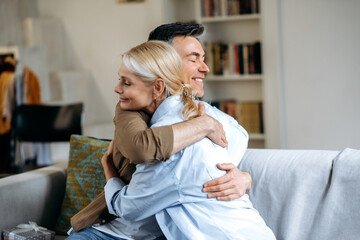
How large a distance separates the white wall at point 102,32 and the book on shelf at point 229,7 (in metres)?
0.73

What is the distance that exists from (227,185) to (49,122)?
2614mm

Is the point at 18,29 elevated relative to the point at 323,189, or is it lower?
elevated

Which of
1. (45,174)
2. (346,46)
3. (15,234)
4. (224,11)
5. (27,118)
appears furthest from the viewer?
(224,11)

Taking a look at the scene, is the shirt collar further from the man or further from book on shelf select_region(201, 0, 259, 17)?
book on shelf select_region(201, 0, 259, 17)

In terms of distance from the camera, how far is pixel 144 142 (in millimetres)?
1285

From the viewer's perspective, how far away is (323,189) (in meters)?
1.67

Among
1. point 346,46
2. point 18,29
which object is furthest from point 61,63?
point 346,46

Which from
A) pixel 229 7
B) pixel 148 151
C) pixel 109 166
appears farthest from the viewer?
pixel 229 7

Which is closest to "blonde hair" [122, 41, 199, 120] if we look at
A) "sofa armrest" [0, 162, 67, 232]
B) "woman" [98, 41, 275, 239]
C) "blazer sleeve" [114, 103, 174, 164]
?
"woman" [98, 41, 275, 239]

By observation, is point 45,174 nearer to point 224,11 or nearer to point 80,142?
point 80,142

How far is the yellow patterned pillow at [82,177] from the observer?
207cm

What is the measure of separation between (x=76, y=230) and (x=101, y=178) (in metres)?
0.42

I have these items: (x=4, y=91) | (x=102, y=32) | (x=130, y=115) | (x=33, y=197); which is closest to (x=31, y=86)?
(x=4, y=91)

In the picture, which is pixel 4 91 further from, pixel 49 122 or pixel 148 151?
pixel 148 151
